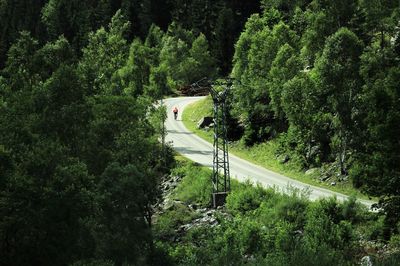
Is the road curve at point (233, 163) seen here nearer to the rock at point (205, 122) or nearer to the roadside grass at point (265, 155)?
the roadside grass at point (265, 155)

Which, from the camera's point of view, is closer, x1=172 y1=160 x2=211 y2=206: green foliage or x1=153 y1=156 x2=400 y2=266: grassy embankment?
x1=153 y1=156 x2=400 y2=266: grassy embankment

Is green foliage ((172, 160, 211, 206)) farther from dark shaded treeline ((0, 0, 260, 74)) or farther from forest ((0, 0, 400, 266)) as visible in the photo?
dark shaded treeline ((0, 0, 260, 74))

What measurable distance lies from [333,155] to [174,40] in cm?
6010

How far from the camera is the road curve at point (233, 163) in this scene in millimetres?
43188

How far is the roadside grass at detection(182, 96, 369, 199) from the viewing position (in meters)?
43.4

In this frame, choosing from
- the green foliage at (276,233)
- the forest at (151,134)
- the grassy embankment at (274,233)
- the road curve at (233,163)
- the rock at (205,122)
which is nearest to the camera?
the forest at (151,134)

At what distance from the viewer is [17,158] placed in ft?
97.7

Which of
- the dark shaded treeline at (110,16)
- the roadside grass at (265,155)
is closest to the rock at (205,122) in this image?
the roadside grass at (265,155)

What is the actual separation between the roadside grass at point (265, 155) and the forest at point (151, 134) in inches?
Result: 48.3

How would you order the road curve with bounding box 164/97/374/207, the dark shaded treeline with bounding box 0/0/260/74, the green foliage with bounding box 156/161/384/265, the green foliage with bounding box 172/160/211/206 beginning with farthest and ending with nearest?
the dark shaded treeline with bounding box 0/0/260/74
the green foliage with bounding box 172/160/211/206
the road curve with bounding box 164/97/374/207
the green foliage with bounding box 156/161/384/265

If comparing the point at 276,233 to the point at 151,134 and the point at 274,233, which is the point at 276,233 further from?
the point at 151,134

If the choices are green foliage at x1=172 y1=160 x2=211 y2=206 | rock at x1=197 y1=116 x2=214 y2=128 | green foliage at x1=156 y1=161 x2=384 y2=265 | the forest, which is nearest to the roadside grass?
rock at x1=197 y1=116 x2=214 y2=128

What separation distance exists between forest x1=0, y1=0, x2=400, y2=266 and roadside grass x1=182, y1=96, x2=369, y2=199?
48.3 inches

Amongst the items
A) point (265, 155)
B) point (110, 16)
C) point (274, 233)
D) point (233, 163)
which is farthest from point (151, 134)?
point (110, 16)
